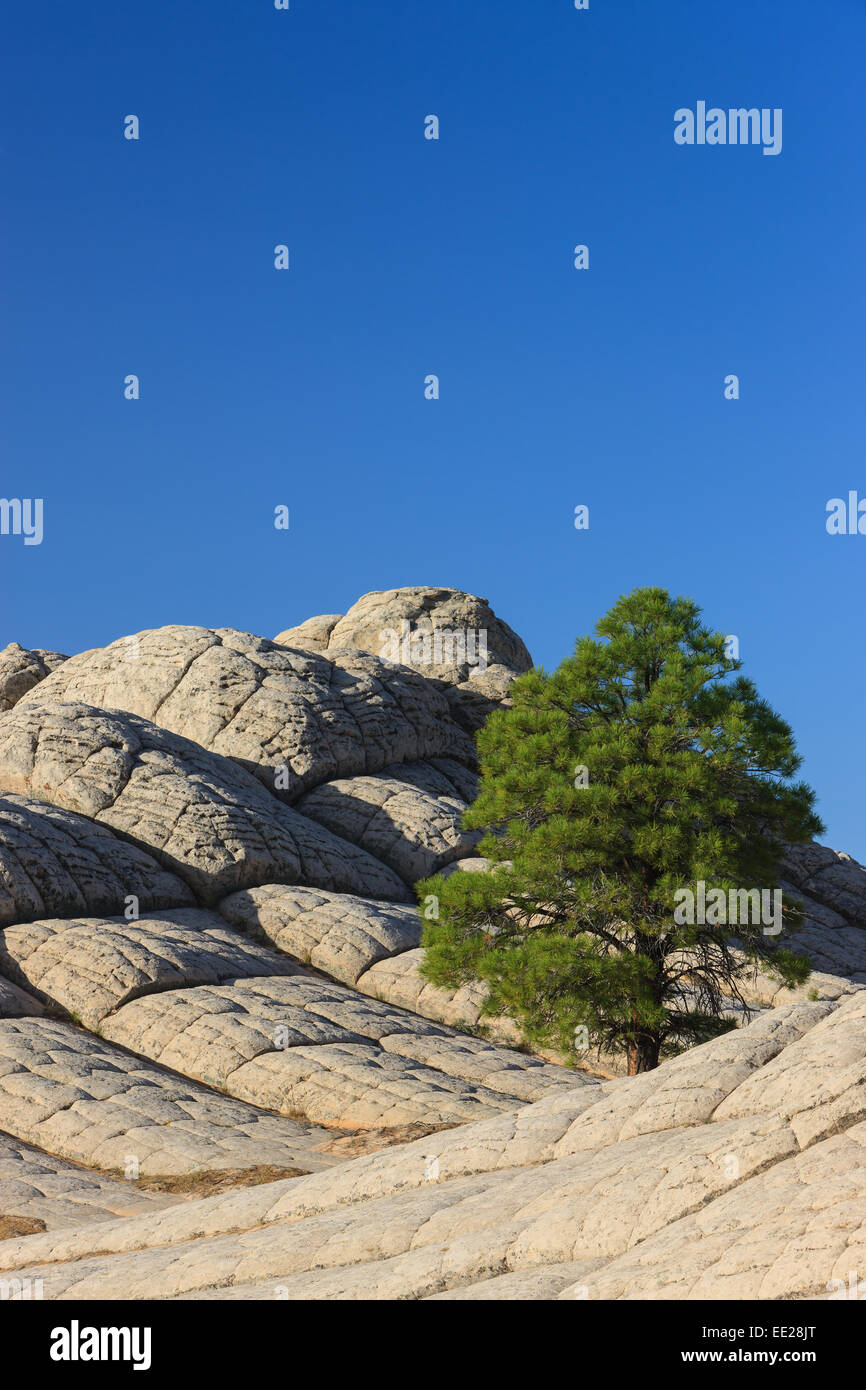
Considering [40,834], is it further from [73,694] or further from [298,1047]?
[73,694]

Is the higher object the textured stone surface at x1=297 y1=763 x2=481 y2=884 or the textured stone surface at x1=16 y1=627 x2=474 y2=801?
the textured stone surface at x1=16 y1=627 x2=474 y2=801

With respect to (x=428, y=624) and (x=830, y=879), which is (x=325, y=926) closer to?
(x=830, y=879)

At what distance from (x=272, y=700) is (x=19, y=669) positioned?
51.5 feet

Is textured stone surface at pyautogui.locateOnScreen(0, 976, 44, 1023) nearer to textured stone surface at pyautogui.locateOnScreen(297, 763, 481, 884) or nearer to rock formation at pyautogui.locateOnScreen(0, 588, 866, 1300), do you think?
rock formation at pyautogui.locateOnScreen(0, 588, 866, 1300)

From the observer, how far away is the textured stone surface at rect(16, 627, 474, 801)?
3728 centimetres

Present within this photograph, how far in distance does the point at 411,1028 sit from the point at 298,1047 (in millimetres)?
3046

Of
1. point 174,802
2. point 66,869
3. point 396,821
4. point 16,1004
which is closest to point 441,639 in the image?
point 396,821

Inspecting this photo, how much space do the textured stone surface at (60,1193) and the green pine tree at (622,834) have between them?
7.91 m

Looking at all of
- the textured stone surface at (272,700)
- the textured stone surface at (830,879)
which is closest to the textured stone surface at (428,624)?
the textured stone surface at (272,700)

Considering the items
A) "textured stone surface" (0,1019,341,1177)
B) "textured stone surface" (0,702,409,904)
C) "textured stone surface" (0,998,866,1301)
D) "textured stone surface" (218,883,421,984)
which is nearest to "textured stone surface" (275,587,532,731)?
"textured stone surface" (0,702,409,904)

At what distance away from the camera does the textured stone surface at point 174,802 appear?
30.6 m

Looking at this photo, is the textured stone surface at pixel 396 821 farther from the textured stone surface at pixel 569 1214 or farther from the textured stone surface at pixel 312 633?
the textured stone surface at pixel 569 1214

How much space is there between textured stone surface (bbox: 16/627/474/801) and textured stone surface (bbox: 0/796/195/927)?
731 cm

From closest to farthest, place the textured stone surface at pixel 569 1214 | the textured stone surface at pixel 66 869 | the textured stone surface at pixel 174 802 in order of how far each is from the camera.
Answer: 1. the textured stone surface at pixel 569 1214
2. the textured stone surface at pixel 66 869
3. the textured stone surface at pixel 174 802
